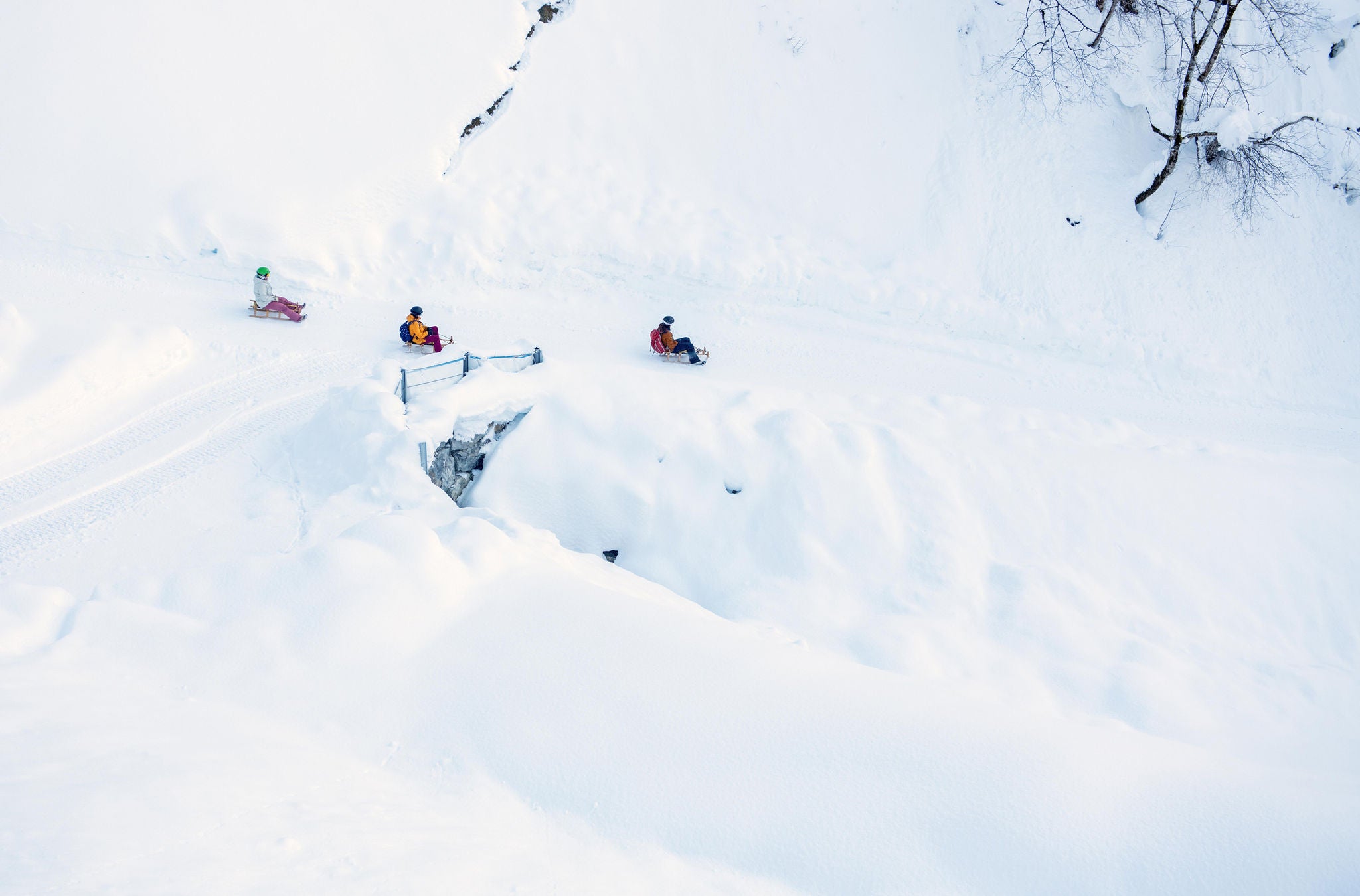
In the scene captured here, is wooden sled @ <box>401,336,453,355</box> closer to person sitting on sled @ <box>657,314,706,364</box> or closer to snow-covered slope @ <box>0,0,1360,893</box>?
snow-covered slope @ <box>0,0,1360,893</box>

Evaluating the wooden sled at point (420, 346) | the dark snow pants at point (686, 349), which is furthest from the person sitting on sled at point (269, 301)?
the dark snow pants at point (686, 349)

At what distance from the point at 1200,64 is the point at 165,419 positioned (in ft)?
62.9

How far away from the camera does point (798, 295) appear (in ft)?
49.2

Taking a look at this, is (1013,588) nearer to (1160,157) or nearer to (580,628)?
(580,628)

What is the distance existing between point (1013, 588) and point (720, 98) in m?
11.6

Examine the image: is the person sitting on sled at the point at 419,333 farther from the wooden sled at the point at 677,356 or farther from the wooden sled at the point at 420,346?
the wooden sled at the point at 677,356

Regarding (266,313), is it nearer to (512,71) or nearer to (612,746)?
(512,71)

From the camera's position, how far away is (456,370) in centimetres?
1234

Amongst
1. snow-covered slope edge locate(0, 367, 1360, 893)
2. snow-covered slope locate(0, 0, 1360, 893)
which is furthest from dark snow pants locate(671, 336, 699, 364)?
snow-covered slope edge locate(0, 367, 1360, 893)

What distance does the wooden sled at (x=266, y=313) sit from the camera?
1305 cm

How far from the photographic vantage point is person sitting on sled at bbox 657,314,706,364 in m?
13.2

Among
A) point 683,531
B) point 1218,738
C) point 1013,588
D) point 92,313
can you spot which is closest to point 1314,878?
point 1218,738

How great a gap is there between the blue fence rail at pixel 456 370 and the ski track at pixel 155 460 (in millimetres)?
1228

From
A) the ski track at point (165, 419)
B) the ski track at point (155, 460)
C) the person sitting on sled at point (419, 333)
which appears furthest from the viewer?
the person sitting on sled at point (419, 333)
